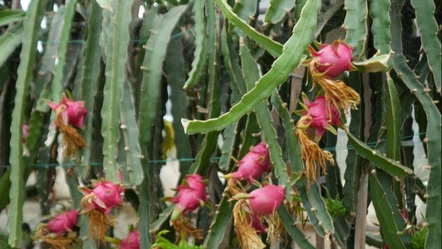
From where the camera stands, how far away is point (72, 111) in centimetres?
130

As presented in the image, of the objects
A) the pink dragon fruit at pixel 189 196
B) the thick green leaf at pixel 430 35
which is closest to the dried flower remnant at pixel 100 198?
the pink dragon fruit at pixel 189 196

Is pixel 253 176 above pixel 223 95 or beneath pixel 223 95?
beneath

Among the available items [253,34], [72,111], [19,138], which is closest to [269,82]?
[253,34]

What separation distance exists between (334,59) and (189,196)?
387 mm

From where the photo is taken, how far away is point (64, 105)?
4.22 feet

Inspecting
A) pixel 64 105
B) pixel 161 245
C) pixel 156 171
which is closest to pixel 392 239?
pixel 161 245

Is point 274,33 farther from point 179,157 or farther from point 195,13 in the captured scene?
point 179,157

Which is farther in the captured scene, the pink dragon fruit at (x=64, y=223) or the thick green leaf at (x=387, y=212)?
the pink dragon fruit at (x=64, y=223)

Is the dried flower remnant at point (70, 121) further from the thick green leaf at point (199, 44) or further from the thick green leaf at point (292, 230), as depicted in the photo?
the thick green leaf at point (292, 230)

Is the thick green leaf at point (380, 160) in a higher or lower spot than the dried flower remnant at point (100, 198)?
higher

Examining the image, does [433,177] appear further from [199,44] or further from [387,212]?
[199,44]

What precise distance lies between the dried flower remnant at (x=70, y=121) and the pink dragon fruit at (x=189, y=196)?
0.79ft

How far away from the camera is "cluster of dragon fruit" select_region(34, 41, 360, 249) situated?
3.39ft

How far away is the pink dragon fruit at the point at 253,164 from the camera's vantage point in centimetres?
114
